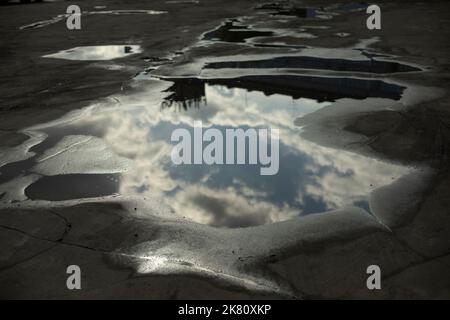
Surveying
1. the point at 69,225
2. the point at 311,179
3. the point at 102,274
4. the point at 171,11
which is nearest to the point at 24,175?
the point at 69,225

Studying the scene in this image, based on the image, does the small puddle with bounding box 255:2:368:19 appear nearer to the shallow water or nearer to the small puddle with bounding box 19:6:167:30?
the small puddle with bounding box 19:6:167:30

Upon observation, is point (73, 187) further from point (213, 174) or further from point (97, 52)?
point (97, 52)

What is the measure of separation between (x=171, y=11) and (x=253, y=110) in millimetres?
18204

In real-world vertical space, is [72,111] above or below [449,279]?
above

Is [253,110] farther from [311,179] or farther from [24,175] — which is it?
[24,175]

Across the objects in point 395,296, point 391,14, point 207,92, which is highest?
point 391,14

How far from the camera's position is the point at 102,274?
3512 mm

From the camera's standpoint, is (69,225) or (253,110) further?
(253,110)
